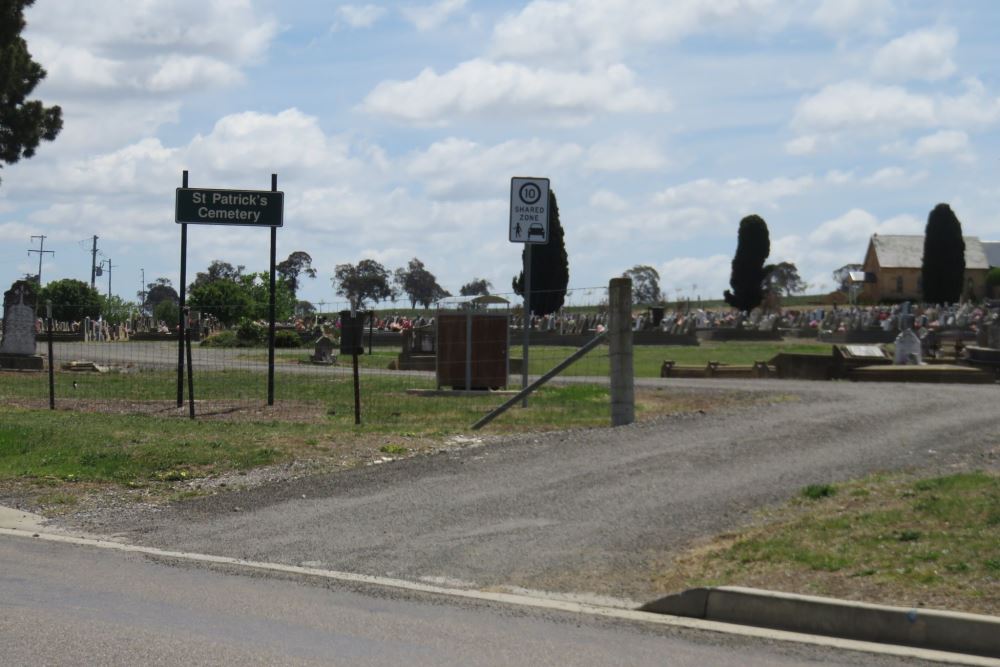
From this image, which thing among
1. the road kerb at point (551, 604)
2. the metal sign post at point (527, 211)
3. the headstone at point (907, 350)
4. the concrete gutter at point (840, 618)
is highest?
the metal sign post at point (527, 211)

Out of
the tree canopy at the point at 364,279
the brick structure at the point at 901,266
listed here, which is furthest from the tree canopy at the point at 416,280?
the brick structure at the point at 901,266

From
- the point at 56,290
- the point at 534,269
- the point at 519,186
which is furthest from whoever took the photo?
the point at 56,290

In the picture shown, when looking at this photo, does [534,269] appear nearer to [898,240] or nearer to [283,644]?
[898,240]

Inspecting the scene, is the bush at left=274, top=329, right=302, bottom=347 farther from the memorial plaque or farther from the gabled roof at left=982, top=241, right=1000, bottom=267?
the gabled roof at left=982, top=241, right=1000, bottom=267

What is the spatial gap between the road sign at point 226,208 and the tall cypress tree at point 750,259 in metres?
68.4

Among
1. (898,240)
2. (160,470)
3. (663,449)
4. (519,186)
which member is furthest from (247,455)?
(898,240)

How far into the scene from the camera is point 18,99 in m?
37.5

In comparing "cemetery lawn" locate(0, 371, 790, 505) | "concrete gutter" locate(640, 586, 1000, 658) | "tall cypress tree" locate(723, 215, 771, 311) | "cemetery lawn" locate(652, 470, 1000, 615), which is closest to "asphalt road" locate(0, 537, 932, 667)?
"concrete gutter" locate(640, 586, 1000, 658)

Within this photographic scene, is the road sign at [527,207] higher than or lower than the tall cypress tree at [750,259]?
lower

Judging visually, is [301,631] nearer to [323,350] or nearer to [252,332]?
[323,350]

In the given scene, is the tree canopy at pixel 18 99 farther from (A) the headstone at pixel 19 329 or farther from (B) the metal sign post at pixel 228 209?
(B) the metal sign post at pixel 228 209

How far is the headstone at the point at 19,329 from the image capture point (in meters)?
31.4

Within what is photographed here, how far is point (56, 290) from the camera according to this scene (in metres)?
103

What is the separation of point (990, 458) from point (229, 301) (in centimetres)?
6437
